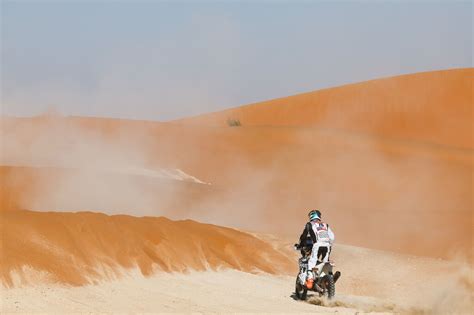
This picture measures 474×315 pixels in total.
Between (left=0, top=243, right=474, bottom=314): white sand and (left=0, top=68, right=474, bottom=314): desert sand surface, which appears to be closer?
(left=0, top=243, right=474, bottom=314): white sand

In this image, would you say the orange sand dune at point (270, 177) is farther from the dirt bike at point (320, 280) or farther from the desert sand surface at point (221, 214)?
the dirt bike at point (320, 280)

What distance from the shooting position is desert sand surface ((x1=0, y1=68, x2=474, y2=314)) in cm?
1417

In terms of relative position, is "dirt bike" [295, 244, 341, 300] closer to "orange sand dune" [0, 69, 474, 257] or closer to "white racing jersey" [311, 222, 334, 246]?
"white racing jersey" [311, 222, 334, 246]

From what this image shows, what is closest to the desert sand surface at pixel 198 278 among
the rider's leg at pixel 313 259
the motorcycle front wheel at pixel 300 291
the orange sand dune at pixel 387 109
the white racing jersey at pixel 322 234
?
the motorcycle front wheel at pixel 300 291

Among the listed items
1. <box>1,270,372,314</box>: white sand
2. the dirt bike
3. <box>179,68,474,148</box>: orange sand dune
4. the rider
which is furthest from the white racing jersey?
<box>179,68,474,148</box>: orange sand dune

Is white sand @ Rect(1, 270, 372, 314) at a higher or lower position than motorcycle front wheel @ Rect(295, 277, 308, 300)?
lower

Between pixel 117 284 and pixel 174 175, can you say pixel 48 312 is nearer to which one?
pixel 117 284

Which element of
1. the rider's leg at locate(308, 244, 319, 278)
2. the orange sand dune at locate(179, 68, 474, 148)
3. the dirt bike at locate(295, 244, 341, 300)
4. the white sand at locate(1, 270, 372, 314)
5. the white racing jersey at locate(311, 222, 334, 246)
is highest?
the orange sand dune at locate(179, 68, 474, 148)

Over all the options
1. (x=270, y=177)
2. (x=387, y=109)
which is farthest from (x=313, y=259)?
(x=387, y=109)

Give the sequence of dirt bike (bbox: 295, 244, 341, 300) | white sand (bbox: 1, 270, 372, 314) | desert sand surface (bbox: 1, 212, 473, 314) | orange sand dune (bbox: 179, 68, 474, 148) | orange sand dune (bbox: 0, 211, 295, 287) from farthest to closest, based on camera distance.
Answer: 1. orange sand dune (bbox: 179, 68, 474, 148)
2. dirt bike (bbox: 295, 244, 341, 300)
3. orange sand dune (bbox: 0, 211, 295, 287)
4. desert sand surface (bbox: 1, 212, 473, 314)
5. white sand (bbox: 1, 270, 372, 314)

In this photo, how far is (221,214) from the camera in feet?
90.8

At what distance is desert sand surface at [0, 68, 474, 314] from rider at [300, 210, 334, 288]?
667 millimetres

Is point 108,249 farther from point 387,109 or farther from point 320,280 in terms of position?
point 387,109

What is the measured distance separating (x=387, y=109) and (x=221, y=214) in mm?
44196
